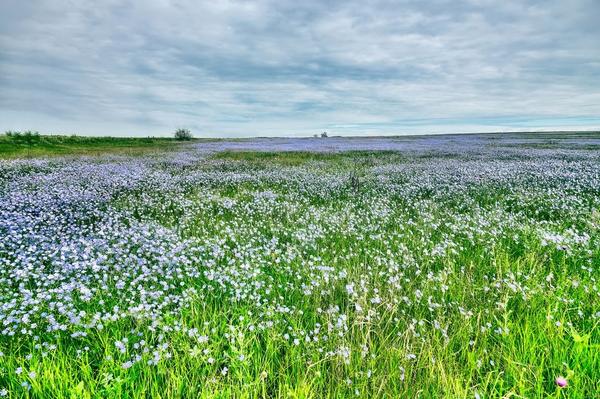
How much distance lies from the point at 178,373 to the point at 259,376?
2.14ft

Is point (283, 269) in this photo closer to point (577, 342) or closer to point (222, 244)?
point (222, 244)

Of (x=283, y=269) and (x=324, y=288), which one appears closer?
(x=324, y=288)

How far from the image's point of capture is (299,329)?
11.4 feet

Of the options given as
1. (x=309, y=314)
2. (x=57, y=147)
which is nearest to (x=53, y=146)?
(x=57, y=147)

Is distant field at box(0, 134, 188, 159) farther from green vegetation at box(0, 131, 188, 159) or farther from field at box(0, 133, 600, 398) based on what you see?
field at box(0, 133, 600, 398)

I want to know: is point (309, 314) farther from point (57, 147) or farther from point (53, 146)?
point (53, 146)

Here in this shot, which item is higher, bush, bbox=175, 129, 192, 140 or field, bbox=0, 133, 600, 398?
bush, bbox=175, 129, 192, 140

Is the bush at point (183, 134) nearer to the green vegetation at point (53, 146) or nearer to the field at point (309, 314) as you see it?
the green vegetation at point (53, 146)

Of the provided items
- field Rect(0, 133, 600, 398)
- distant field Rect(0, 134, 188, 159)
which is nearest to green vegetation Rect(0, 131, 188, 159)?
distant field Rect(0, 134, 188, 159)

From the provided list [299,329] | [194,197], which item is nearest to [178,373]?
[299,329]

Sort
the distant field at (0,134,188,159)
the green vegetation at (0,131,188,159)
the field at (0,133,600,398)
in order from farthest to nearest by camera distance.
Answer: the green vegetation at (0,131,188,159) → the distant field at (0,134,188,159) → the field at (0,133,600,398)

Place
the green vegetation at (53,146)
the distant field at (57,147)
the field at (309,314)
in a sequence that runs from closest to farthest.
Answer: the field at (309,314), the distant field at (57,147), the green vegetation at (53,146)

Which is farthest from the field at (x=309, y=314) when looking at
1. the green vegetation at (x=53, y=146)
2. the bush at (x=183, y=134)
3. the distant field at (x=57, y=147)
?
the bush at (x=183, y=134)

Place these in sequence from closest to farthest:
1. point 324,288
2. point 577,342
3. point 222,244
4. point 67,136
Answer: point 577,342, point 324,288, point 222,244, point 67,136
